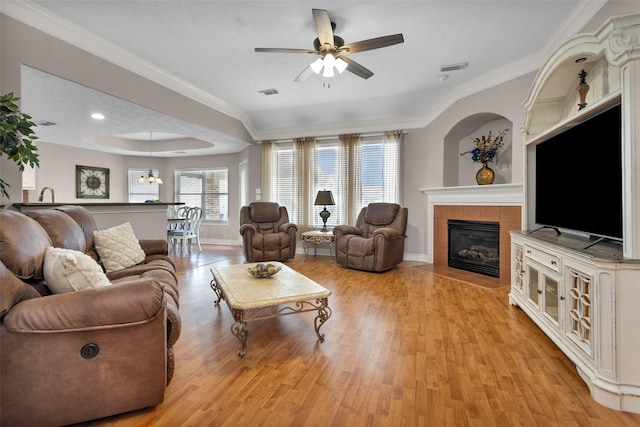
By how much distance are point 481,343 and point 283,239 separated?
3619mm

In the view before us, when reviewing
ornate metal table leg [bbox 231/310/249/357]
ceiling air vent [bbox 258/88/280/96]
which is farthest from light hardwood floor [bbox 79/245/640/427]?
ceiling air vent [bbox 258/88/280/96]

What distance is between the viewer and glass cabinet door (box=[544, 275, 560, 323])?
2.14m

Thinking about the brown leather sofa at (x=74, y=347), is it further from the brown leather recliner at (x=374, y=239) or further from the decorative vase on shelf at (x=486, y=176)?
the decorative vase on shelf at (x=486, y=176)

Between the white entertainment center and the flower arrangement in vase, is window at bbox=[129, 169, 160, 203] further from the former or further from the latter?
the white entertainment center

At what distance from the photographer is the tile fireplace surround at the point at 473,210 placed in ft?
13.1

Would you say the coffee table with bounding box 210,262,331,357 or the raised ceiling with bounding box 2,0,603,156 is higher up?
the raised ceiling with bounding box 2,0,603,156

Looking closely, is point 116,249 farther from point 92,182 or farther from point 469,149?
point 92,182

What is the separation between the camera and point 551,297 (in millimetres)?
2211

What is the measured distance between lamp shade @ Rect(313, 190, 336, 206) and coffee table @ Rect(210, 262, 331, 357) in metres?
2.84

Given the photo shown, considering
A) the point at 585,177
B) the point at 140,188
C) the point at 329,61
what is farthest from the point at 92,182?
the point at 585,177

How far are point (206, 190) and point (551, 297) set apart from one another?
7.75 m

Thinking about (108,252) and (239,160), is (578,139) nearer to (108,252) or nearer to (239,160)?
(108,252)

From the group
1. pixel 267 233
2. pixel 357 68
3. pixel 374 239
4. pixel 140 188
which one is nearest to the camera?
pixel 357 68

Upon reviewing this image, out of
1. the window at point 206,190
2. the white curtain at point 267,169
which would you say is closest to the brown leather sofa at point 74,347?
the white curtain at point 267,169
